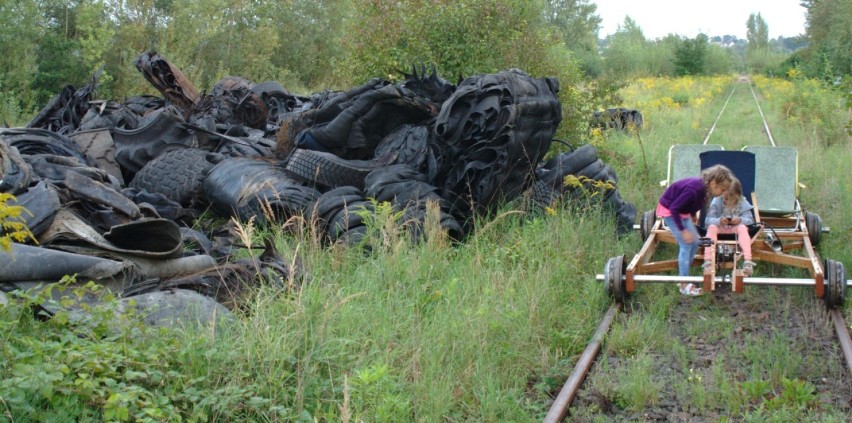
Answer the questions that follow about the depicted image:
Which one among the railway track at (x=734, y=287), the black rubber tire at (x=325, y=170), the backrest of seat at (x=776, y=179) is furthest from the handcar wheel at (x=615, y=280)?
the black rubber tire at (x=325, y=170)

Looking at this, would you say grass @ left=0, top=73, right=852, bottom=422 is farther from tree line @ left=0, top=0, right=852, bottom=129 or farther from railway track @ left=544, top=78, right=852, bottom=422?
tree line @ left=0, top=0, right=852, bottom=129

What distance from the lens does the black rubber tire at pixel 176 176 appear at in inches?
407

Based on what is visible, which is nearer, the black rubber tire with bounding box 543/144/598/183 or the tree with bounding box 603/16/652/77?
the black rubber tire with bounding box 543/144/598/183

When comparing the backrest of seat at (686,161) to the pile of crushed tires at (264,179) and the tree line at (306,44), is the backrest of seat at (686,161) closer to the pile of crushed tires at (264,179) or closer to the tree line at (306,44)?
the pile of crushed tires at (264,179)

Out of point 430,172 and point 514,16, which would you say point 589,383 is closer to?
point 430,172

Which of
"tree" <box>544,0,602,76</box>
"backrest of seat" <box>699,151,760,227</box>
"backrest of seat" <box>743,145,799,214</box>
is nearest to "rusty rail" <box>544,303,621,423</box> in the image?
"backrest of seat" <box>699,151,760,227</box>

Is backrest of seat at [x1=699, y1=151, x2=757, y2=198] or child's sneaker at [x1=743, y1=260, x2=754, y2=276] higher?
backrest of seat at [x1=699, y1=151, x2=757, y2=198]

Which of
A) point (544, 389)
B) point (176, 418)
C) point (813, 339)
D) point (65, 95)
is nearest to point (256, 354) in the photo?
point (176, 418)

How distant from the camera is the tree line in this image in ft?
48.6

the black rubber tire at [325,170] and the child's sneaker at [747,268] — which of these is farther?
the black rubber tire at [325,170]

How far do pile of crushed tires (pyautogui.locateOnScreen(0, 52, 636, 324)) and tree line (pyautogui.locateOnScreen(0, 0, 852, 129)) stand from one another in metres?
3.58

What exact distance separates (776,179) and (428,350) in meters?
6.23

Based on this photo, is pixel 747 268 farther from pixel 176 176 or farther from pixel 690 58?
pixel 690 58

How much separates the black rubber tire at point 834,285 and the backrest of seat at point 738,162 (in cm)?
222
